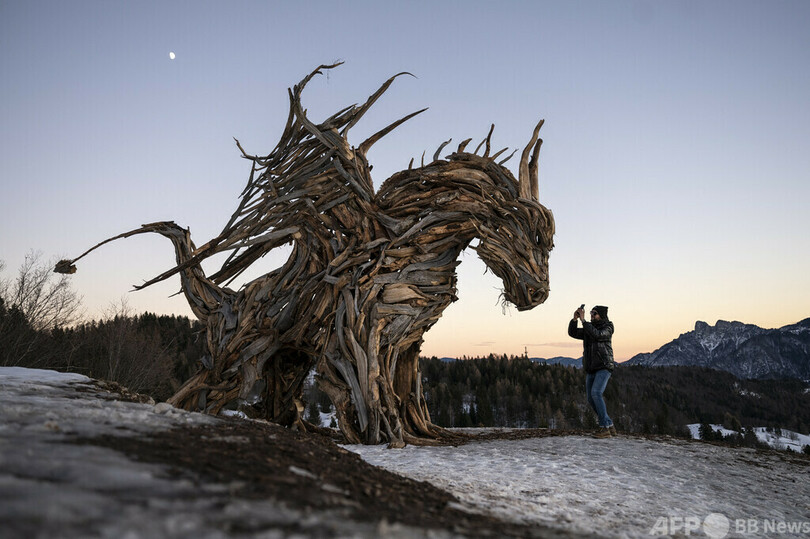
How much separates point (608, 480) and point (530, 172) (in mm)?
4565

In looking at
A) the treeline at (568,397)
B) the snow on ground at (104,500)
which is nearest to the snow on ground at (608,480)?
the snow on ground at (104,500)

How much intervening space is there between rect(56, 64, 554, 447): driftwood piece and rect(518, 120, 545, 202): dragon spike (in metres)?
0.02

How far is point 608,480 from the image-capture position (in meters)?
4.76

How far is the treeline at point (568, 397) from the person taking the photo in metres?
50.5

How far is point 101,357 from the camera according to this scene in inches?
1383

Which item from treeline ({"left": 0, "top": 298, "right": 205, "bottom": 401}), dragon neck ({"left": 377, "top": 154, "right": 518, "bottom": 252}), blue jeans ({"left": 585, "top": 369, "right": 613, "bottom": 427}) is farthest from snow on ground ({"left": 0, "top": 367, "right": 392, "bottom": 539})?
treeline ({"left": 0, "top": 298, "right": 205, "bottom": 401})

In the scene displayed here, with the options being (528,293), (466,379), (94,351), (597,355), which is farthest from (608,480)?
(466,379)

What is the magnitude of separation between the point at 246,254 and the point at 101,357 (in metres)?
33.6

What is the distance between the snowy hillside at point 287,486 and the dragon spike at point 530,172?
12.3 ft

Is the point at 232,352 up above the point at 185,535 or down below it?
above

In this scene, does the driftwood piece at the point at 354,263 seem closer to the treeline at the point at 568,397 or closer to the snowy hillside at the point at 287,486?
the snowy hillside at the point at 287,486

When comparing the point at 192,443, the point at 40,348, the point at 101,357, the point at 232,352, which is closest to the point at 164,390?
the point at 101,357

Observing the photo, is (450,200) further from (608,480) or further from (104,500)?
(104,500)

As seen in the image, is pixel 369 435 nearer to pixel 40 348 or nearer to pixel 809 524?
pixel 809 524
